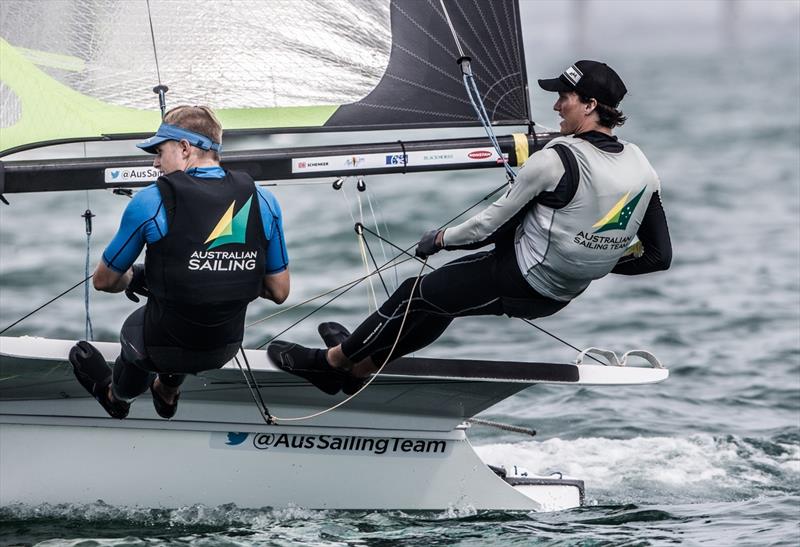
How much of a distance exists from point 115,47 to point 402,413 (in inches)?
74.0

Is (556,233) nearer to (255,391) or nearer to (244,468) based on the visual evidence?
(255,391)

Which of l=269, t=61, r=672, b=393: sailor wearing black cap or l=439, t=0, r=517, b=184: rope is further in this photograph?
l=439, t=0, r=517, b=184: rope

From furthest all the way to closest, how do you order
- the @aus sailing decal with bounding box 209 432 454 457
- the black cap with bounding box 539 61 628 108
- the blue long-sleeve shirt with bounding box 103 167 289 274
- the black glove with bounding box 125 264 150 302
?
1. the @aus sailing decal with bounding box 209 432 454 457
2. the black glove with bounding box 125 264 150 302
3. the black cap with bounding box 539 61 628 108
4. the blue long-sleeve shirt with bounding box 103 167 289 274

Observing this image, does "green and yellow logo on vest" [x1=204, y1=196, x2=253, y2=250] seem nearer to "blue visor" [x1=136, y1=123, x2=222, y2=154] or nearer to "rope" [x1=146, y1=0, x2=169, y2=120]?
"blue visor" [x1=136, y1=123, x2=222, y2=154]

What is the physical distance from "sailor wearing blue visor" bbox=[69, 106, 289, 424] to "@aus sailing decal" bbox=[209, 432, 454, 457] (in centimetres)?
99

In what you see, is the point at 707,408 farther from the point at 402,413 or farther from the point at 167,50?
the point at 167,50

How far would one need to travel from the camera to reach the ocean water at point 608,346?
550 cm

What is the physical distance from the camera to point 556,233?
4.57 metres

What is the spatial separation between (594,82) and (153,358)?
→ 5.57 feet

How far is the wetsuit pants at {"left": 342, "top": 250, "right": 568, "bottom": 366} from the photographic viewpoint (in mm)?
4754

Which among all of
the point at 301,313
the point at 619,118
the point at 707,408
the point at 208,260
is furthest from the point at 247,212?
the point at 301,313

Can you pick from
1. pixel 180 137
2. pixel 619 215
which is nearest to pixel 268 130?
pixel 180 137

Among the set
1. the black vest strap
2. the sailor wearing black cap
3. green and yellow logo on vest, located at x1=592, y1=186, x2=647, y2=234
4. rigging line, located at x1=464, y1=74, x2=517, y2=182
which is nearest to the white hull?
the sailor wearing black cap

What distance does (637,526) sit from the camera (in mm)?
5547
